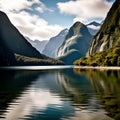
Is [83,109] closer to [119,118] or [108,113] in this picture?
[108,113]

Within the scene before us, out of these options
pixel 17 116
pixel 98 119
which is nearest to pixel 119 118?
pixel 98 119

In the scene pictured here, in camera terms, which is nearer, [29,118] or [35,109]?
[29,118]

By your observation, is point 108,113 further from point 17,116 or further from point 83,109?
point 17,116

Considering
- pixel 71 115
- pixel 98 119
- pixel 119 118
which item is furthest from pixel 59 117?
pixel 119 118

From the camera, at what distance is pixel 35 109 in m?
41.6

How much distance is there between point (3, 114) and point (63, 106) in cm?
1003

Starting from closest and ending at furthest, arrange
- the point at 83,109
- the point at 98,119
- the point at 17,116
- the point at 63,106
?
1. the point at 98,119
2. the point at 17,116
3. the point at 83,109
4. the point at 63,106

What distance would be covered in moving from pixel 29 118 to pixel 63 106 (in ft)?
32.9

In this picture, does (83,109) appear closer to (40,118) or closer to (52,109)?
(52,109)

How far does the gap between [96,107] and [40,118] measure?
10750mm

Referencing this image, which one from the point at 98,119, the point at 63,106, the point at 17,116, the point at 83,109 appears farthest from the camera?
the point at 63,106

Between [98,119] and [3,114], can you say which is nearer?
[98,119]

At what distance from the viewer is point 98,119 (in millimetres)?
33344

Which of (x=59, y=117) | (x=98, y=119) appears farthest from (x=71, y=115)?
(x=98, y=119)
